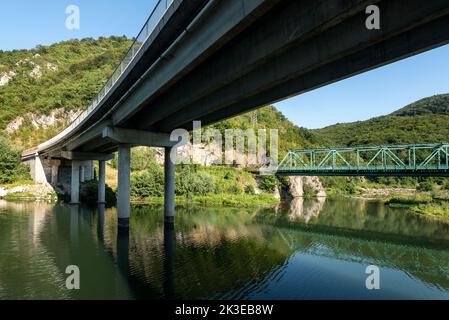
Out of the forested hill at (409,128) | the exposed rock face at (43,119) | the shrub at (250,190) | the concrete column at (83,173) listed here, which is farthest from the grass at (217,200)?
the forested hill at (409,128)

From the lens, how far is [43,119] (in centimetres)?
8256

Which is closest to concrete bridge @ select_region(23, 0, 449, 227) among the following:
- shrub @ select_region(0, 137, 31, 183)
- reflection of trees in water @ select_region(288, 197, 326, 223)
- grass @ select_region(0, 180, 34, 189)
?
reflection of trees in water @ select_region(288, 197, 326, 223)

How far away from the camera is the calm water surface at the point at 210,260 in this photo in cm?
1441

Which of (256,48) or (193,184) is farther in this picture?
(193,184)

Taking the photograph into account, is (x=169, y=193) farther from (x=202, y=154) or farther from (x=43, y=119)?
(x=43, y=119)

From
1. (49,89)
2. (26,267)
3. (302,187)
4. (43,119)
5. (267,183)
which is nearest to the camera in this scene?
(26,267)

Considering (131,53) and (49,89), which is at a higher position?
(49,89)

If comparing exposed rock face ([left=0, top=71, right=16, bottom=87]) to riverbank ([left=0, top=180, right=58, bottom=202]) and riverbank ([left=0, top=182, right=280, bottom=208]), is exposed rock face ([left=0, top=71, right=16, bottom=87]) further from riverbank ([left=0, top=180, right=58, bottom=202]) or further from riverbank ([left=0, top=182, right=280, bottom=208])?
riverbank ([left=0, top=182, right=280, bottom=208])

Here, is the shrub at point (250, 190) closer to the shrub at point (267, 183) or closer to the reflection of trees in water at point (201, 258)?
the shrub at point (267, 183)

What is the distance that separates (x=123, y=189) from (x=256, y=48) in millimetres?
20698

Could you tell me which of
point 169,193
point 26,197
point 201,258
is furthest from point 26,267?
point 26,197

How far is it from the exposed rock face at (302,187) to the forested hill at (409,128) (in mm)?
52214

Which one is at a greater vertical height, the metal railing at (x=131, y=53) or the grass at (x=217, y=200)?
the metal railing at (x=131, y=53)
